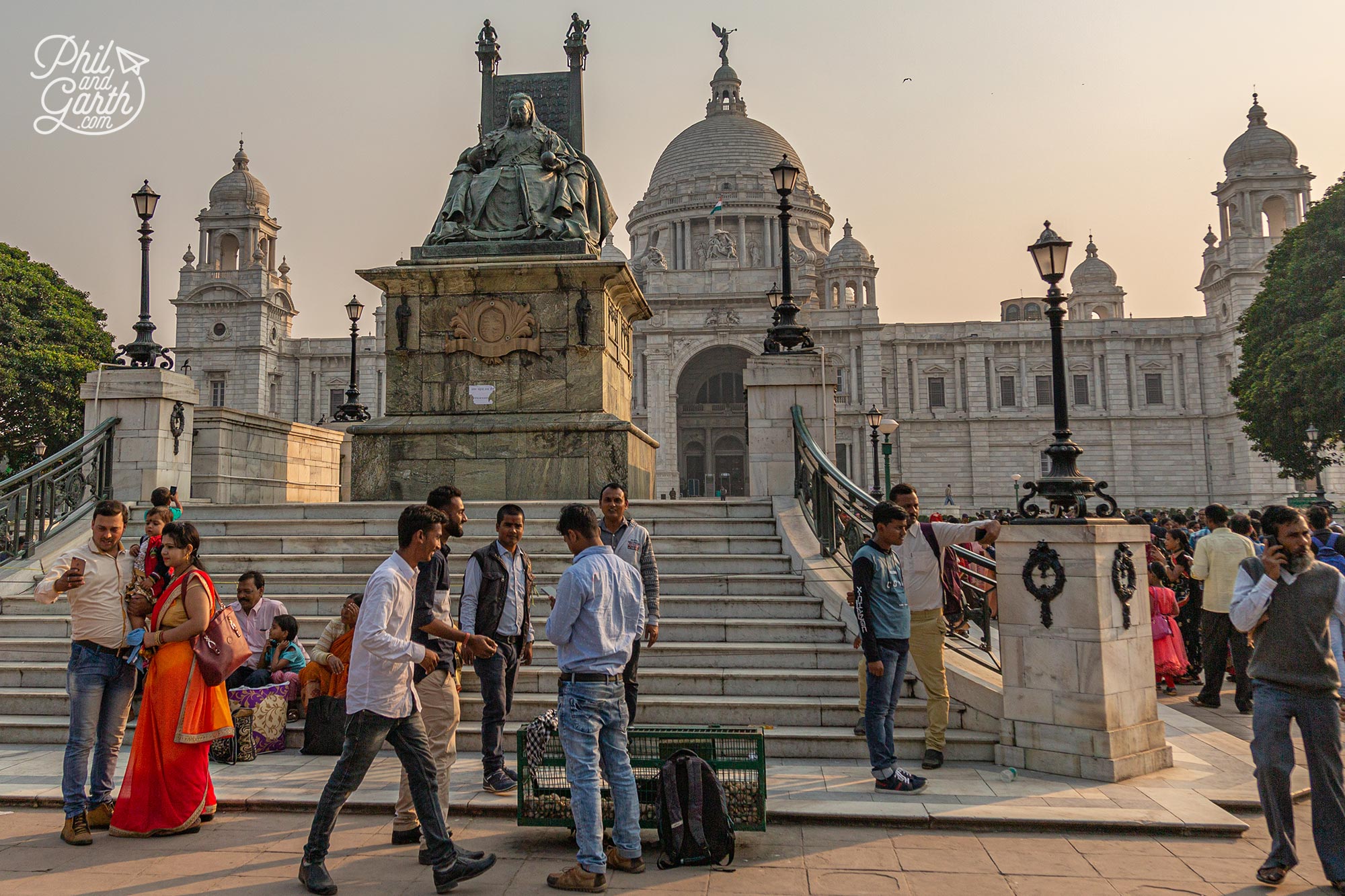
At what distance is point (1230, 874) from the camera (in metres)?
4.60

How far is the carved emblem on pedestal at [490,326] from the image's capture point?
1190cm

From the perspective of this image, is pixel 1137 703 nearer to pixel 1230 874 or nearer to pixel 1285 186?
pixel 1230 874

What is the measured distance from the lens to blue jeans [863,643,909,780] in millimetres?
5773

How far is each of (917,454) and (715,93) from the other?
44.4 meters

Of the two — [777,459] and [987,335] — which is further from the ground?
[987,335]

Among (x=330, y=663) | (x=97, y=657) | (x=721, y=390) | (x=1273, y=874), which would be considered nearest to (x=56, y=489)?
(x=330, y=663)

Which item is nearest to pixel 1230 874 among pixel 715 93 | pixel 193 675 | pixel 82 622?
pixel 193 675

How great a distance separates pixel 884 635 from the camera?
5.95 metres

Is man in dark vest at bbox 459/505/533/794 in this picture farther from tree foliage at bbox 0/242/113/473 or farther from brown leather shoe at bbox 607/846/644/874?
tree foliage at bbox 0/242/113/473

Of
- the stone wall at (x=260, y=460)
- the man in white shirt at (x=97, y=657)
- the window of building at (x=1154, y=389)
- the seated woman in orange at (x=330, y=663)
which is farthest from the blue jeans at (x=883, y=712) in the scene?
the window of building at (x=1154, y=389)

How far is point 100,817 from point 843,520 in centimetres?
633

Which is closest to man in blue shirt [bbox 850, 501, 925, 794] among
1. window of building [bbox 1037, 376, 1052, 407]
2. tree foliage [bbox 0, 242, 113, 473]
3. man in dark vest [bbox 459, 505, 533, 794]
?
man in dark vest [bbox 459, 505, 533, 794]

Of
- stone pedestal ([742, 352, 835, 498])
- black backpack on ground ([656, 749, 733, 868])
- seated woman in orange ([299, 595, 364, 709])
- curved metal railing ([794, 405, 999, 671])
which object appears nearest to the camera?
black backpack on ground ([656, 749, 733, 868])

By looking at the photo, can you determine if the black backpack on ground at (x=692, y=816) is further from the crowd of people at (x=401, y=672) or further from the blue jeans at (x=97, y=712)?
the blue jeans at (x=97, y=712)
